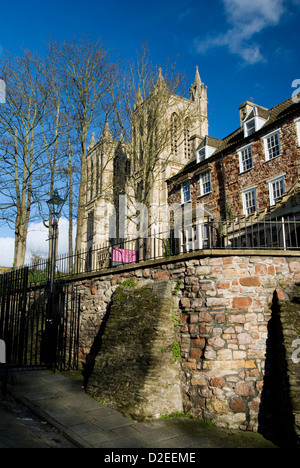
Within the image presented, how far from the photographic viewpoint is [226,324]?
7395 millimetres

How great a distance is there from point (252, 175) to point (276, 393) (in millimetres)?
13967

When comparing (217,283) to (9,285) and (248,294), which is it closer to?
(248,294)

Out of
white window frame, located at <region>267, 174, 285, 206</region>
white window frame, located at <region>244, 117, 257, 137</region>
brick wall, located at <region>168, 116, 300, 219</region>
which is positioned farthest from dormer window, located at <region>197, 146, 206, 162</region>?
white window frame, located at <region>267, 174, 285, 206</region>

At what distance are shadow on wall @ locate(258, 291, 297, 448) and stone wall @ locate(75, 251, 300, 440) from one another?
0.12 metres

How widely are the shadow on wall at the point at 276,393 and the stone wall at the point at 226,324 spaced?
117mm

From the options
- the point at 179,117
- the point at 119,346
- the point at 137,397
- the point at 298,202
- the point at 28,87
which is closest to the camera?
the point at 137,397

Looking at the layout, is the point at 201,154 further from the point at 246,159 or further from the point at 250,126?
the point at 246,159

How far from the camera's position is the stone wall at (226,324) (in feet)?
23.1

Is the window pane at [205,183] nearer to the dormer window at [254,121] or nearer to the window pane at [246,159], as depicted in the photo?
the window pane at [246,159]

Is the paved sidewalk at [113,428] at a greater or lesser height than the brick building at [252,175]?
lesser

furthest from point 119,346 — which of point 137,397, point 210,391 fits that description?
point 210,391

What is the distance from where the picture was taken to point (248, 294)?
24.9ft

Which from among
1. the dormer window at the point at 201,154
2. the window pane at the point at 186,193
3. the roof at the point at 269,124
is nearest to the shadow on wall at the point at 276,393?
the roof at the point at 269,124
